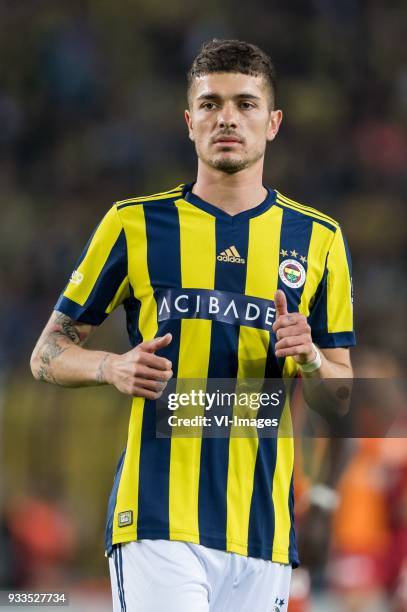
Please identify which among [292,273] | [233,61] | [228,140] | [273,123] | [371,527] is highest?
[233,61]

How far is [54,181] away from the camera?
11.1m

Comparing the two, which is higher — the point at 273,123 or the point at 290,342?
the point at 273,123

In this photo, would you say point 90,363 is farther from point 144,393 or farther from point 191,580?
point 191,580

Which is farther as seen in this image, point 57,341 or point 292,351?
point 57,341

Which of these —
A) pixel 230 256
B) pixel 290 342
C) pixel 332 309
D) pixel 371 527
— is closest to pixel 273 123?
pixel 230 256

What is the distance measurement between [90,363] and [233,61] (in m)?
0.96

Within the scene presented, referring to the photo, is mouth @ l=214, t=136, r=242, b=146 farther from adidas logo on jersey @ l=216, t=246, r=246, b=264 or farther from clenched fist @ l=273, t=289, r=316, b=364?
clenched fist @ l=273, t=289, r=316, b=364

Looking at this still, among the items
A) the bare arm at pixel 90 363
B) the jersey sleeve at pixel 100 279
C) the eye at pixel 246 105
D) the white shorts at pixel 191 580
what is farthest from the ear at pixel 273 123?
the white shorts at pixel 191 580

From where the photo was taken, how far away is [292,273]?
10.8 ft

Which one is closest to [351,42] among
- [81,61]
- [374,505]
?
[81,61]

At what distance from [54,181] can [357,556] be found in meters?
6.22

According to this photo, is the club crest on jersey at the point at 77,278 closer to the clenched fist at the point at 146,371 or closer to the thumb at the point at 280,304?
the clenched fist at the point at 146,371

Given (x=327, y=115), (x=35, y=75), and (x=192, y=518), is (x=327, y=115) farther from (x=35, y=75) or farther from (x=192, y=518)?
(x=192, y=518)

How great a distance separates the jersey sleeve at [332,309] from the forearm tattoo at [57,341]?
68 cm
